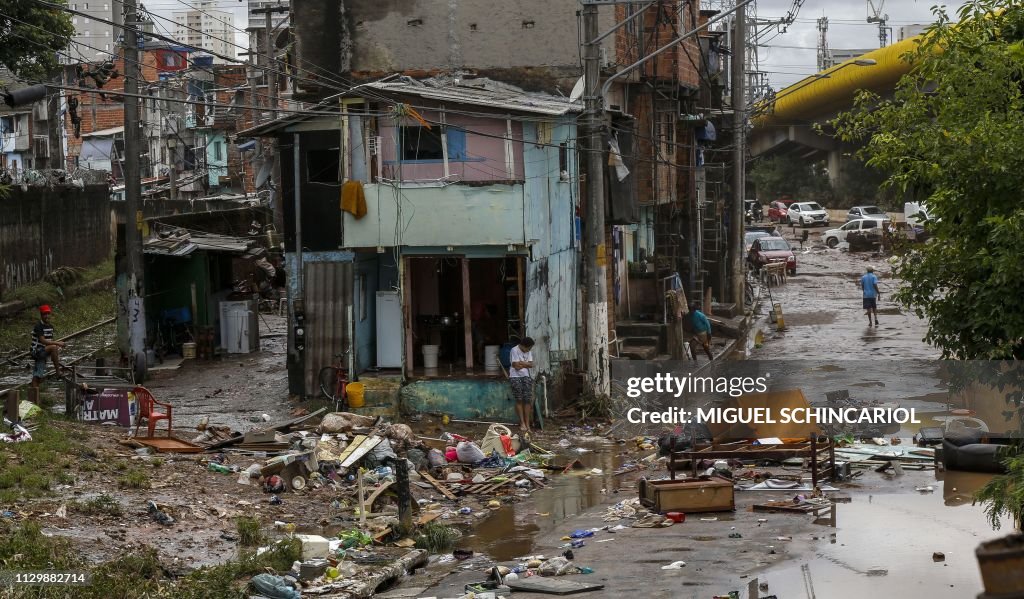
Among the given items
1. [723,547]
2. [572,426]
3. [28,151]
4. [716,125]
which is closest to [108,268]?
[28,151]

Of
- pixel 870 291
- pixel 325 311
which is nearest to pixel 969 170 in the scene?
pixel 325 311

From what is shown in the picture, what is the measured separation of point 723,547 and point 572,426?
8.24 meters

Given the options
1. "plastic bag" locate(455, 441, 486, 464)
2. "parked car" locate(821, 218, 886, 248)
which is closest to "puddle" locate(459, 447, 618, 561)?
"plastic bag" locate(455, 441, 486, 464)

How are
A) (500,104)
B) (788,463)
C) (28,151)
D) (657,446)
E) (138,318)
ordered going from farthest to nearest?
1. (28,151)
2. (138,318)
3. (500,104)
4. (657,446)
5. (788,463)

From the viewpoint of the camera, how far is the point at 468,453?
62.1 feet

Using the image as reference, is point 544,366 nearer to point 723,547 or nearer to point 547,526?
point 547,526

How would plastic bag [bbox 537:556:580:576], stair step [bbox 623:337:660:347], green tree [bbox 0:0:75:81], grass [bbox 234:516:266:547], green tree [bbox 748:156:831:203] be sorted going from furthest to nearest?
green tree [bbox 748:156:831:203] < stair step [bbox 623:337:660:347] < green tree [bbox 0:0:75:81] < grass [bbox 234:516:266:547] < plastic bag [bbox 537:556:580:576]

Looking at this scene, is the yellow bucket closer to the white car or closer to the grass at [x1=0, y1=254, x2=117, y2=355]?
the grass at [x1=0, y1=254, x2=117, y2=355]

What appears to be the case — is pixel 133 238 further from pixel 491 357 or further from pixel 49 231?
pixel 49 231

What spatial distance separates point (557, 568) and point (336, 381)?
35.2 feet

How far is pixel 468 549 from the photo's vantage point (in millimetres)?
14539

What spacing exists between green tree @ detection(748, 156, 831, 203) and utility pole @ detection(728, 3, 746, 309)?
43473mm

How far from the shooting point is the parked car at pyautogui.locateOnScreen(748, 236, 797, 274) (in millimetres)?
49406

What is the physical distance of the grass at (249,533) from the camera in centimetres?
1378
